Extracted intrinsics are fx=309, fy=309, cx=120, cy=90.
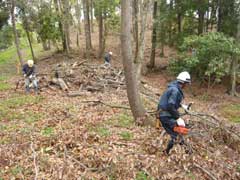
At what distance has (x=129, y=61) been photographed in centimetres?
848

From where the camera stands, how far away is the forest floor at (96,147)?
20.5ft

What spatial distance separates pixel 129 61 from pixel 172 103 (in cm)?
235

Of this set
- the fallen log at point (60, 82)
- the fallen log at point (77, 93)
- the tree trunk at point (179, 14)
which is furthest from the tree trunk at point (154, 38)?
the fallen log at point (77, 93)

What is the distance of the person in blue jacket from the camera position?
6.62m

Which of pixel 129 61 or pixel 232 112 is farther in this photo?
pixel 232 112

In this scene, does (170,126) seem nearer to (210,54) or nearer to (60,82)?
(60,82)

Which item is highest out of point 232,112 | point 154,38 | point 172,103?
point 154,38

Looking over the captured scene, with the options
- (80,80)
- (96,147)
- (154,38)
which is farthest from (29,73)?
(154,38)

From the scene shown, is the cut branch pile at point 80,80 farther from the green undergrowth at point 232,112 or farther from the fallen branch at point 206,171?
the fallen branch at point 206,171

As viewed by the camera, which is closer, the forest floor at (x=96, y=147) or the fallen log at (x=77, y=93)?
the forest floor at (x=96, y=147)

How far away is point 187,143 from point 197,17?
17998 millimetres

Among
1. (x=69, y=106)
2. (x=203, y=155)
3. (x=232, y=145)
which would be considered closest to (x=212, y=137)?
(x=232, y=145)

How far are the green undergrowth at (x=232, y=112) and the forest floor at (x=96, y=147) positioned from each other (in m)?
5.61

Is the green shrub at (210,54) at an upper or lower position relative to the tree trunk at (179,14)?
lower
